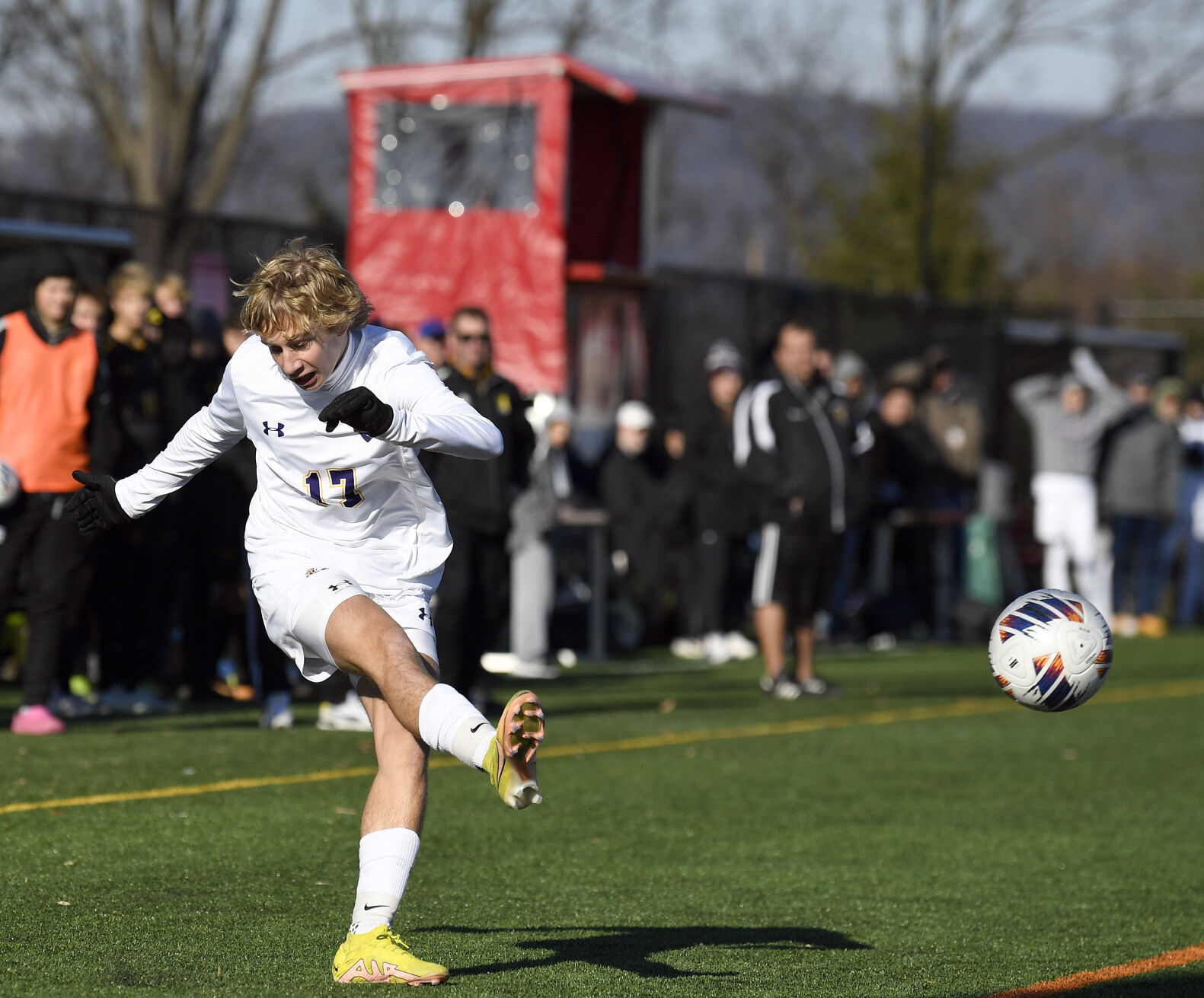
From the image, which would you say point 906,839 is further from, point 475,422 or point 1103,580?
point 1103,580

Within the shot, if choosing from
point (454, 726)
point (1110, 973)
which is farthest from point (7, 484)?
point (1110, 973)

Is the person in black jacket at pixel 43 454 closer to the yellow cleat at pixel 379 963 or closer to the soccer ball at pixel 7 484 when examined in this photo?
the soccer ball at pixel 7 484

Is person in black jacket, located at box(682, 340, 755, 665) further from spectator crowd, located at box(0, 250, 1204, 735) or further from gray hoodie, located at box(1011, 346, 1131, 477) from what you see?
gray hoodie, located at box(1011, 346, 1131, 477)

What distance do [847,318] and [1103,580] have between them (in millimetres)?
3619

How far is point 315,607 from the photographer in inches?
188

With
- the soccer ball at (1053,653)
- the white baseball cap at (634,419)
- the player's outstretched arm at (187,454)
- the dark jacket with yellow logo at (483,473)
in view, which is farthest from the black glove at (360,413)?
the white baseball cap at (634,419)

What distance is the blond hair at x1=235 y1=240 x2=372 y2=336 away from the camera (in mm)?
4539

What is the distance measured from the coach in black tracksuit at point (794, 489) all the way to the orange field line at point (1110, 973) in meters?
6.06

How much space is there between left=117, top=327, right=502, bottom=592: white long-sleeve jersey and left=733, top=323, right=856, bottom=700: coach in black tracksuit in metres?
6.62

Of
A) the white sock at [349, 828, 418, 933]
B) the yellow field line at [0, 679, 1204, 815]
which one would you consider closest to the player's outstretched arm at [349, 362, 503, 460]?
the white sock at [349, 828, 418, 933]

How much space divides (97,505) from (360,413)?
130cm

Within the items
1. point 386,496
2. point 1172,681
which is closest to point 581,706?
point 1172,681

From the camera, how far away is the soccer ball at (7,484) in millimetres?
8359

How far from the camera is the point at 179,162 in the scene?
1013 inches
